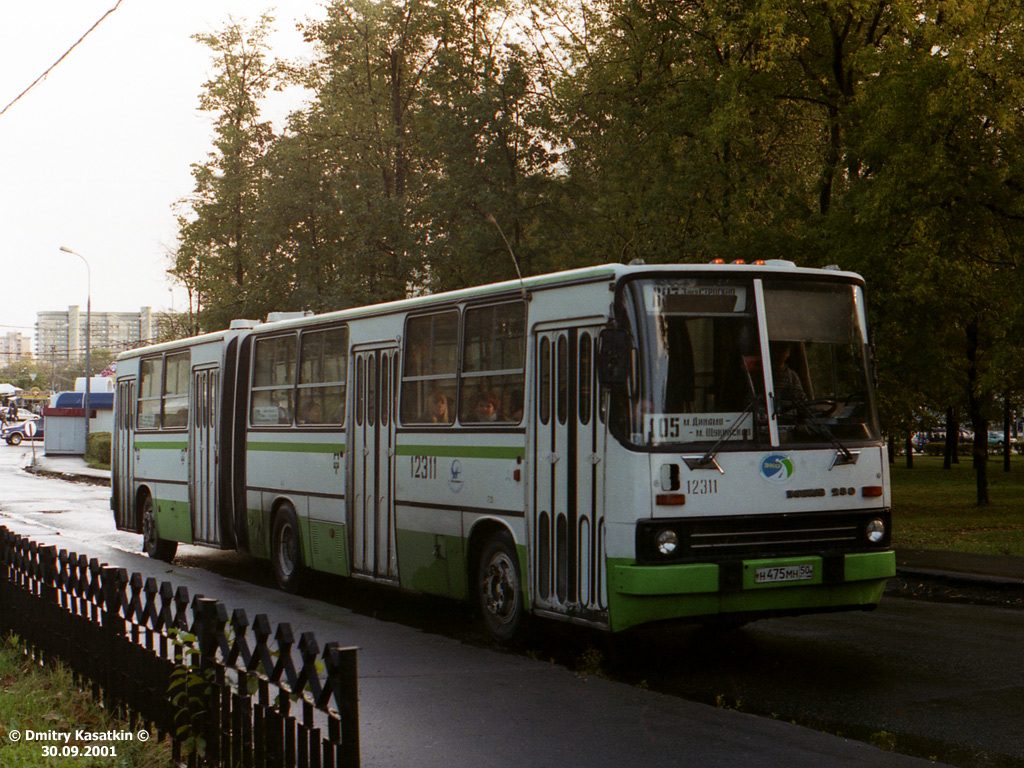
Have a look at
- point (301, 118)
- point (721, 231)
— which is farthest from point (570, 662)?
point (301, 118)

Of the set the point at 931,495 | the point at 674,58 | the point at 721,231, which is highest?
the point at 674,58

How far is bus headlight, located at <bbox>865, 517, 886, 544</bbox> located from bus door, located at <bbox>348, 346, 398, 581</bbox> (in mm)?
4638

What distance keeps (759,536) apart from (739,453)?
62 centimetres

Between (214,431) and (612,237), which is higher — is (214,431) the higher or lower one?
the lower one

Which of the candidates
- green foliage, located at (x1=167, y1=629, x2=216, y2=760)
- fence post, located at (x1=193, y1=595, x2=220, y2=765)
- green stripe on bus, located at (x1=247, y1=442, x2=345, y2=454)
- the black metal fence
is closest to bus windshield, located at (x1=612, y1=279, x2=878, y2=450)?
the black metal fence

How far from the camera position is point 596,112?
96.2 feet

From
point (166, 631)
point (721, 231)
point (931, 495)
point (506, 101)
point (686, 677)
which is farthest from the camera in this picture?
point (931, 495)

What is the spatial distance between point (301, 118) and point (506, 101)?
12.0m

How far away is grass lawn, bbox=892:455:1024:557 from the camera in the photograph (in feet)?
65.7

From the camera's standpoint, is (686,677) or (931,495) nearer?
(686,677)

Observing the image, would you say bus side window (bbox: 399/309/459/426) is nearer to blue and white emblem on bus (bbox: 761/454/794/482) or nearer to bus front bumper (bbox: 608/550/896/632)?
bus front bumper (bbox: 608/550/896/632)

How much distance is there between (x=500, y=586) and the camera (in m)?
10.3

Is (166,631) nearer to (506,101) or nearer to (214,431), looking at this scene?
(214,431)

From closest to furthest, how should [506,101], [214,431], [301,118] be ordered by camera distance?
[214,431]
[506,101]
[301,118]
